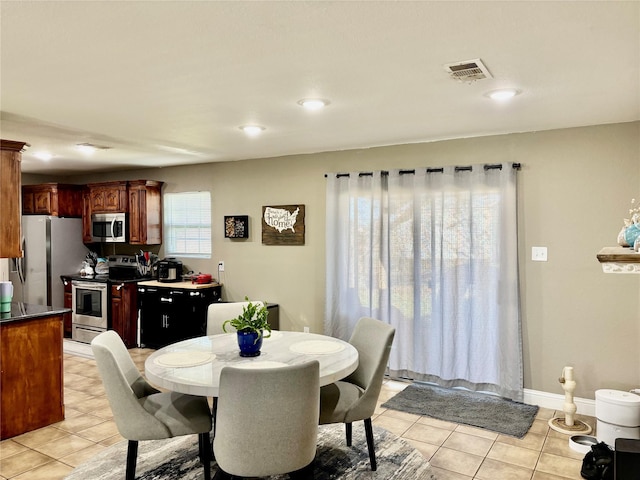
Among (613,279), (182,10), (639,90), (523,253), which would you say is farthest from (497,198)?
(182,10)

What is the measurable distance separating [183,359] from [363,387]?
45.7 inches

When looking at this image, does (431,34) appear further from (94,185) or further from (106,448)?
(94,185)

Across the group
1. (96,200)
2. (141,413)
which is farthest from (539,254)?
(96,200)

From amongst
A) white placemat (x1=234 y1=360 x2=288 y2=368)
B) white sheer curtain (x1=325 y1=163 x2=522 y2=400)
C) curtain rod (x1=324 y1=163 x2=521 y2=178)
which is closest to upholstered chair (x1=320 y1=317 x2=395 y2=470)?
white placemat (x1=234 y1=360 x2=288 y2=368)

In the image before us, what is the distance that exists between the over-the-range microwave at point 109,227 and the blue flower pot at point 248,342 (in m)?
4.39

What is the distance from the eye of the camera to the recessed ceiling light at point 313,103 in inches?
119

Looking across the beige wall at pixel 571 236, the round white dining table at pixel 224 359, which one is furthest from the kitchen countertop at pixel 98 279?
the beige wall at pixel 571 236

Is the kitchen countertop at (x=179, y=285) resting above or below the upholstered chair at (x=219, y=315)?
above

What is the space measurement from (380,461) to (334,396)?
63 cm

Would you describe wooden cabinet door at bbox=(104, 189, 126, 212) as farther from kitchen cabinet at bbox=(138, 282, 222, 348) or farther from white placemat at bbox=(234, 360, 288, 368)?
white placemat at bbox=(234, 360, 288, 368)

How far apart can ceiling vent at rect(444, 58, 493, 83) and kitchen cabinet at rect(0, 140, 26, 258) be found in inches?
134

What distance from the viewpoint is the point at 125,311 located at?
5.99 metres

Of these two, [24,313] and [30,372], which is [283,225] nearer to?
[24,313]

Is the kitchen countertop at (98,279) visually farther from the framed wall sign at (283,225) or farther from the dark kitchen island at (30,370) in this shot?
the dark kitchen island at (30,370)
